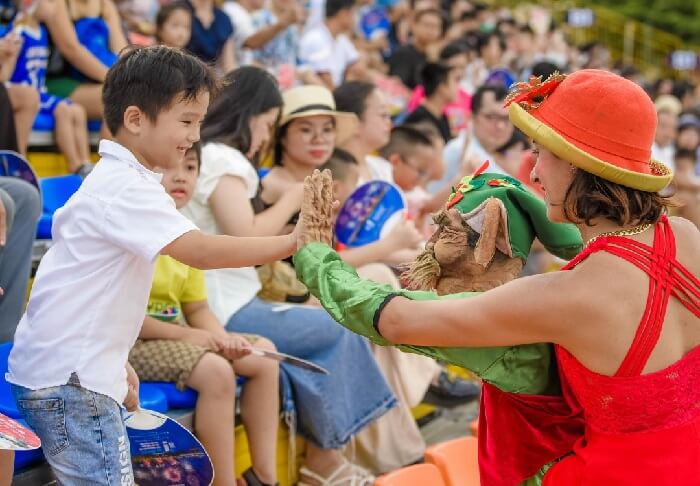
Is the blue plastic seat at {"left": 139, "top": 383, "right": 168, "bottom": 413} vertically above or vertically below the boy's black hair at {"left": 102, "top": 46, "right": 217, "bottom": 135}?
below

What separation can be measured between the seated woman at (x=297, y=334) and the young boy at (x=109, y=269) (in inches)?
51.9

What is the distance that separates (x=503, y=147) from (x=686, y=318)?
4.38m

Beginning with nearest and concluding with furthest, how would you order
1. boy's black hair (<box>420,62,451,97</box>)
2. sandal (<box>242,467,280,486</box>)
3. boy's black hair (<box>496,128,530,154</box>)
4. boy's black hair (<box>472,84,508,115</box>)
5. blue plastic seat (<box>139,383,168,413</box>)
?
blue plastic seat (<box>139,383,168,413</box>) < sandal (<box>242,467,280,486</box>) < boy's black hair (<box>496,128,530,154</box>) < boy's black hair (<box>472,84,508,115</box>) < boy's black hair (<box>420,62,451,97</box>)

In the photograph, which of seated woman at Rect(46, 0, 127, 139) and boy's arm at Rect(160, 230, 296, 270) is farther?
seated woman at Rect(46, 0, 127, 139)

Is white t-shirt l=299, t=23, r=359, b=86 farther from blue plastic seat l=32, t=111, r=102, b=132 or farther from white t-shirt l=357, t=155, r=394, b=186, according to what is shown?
blue plastic seat l=32, t=111, r=102, b=132

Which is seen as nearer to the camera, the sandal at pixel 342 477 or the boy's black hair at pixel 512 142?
the sandal at pixel 342 477

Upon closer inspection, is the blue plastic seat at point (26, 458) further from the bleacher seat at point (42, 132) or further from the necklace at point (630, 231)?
the bleacher seat at point (42, 132)

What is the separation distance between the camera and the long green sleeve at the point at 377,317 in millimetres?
1966

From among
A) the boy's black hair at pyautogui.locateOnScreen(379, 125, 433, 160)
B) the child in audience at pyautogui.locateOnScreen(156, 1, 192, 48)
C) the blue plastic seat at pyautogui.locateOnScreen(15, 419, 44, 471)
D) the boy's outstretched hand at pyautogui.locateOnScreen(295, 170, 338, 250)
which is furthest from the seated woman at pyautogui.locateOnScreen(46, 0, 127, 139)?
the boy's outstretched hand at pyautogui.locateOnScreen(295, 170, 338, 250)

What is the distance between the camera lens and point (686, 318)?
1.87m

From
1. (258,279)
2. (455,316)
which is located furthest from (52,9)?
(455,316)

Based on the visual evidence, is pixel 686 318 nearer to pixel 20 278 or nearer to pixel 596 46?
pixel 20 278

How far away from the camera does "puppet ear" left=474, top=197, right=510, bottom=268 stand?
7.32ft

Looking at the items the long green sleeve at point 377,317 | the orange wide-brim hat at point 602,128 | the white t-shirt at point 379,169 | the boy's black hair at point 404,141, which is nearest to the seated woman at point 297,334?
the white t-shirt at point 379,169
